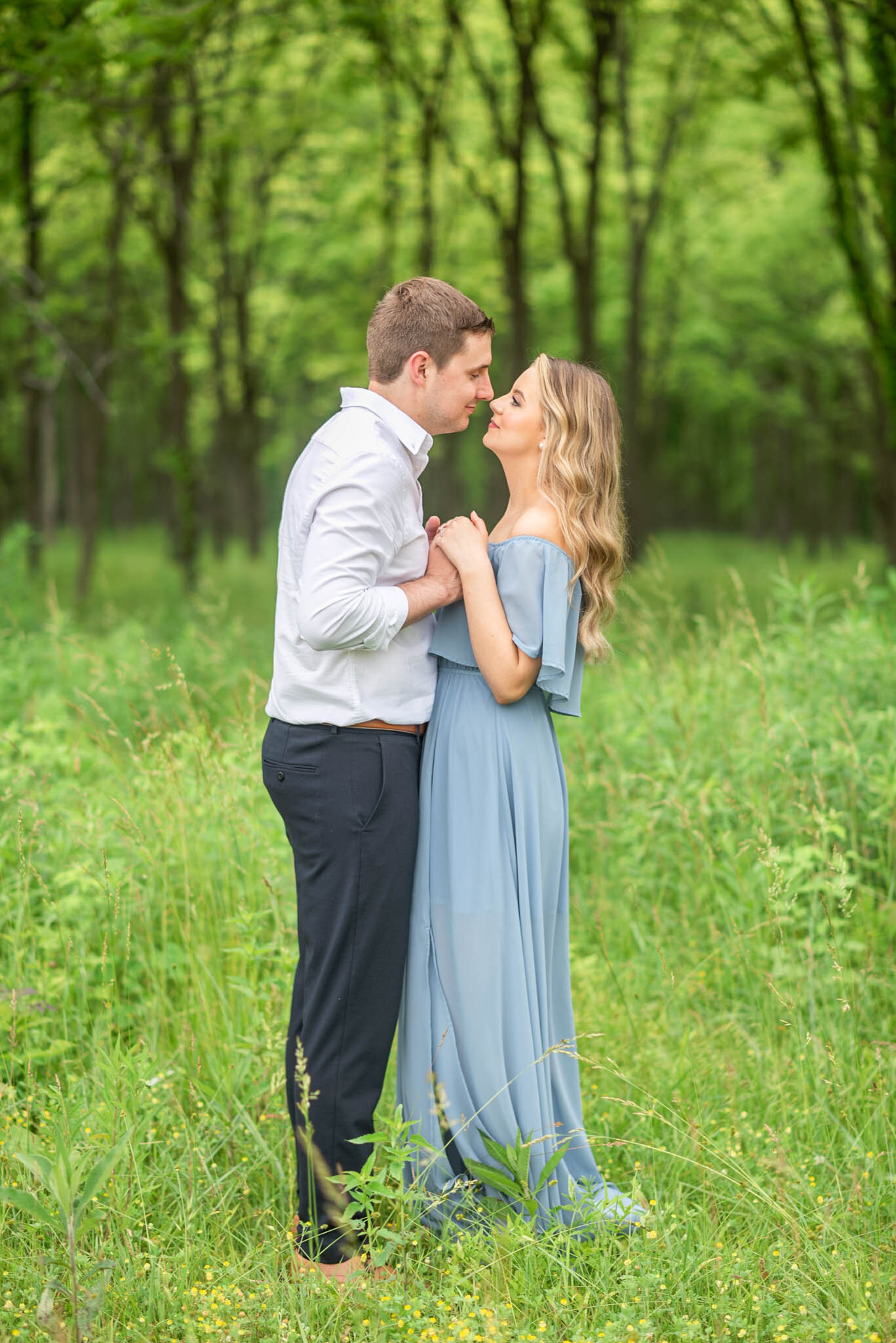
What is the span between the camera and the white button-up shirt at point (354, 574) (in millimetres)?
2525

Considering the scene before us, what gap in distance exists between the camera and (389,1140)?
103 inches

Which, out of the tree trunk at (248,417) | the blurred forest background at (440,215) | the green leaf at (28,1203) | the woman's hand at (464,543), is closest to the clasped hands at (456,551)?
the woman's hand at (464,543)

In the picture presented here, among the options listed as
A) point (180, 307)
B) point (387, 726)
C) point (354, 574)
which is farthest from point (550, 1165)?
point (180, 307)

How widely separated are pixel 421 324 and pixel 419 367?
99 millimetres

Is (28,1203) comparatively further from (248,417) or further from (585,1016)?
(248,417)

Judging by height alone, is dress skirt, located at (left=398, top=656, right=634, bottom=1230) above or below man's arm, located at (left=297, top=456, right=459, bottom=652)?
below

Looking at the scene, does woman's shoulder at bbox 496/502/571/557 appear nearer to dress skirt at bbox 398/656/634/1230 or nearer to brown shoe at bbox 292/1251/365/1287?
dress skirt at bbox 398/656/634/1230

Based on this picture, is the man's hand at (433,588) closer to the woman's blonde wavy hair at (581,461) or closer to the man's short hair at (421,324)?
the woman's blonde wavy hair at (581,461)

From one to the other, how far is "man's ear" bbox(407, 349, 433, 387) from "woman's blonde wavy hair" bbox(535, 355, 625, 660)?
1.10ft

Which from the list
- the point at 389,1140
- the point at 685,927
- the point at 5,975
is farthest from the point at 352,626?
the point at 685,927

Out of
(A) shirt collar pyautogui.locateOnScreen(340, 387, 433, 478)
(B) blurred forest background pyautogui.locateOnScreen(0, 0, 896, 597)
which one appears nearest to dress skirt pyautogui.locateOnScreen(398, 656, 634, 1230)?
(A) shirt collar pyautogui.locateOnScreen(340, 387, 433, 478)

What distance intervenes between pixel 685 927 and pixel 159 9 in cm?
600

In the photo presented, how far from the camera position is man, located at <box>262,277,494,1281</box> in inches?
105

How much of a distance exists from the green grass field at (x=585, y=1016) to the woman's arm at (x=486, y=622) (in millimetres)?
755
